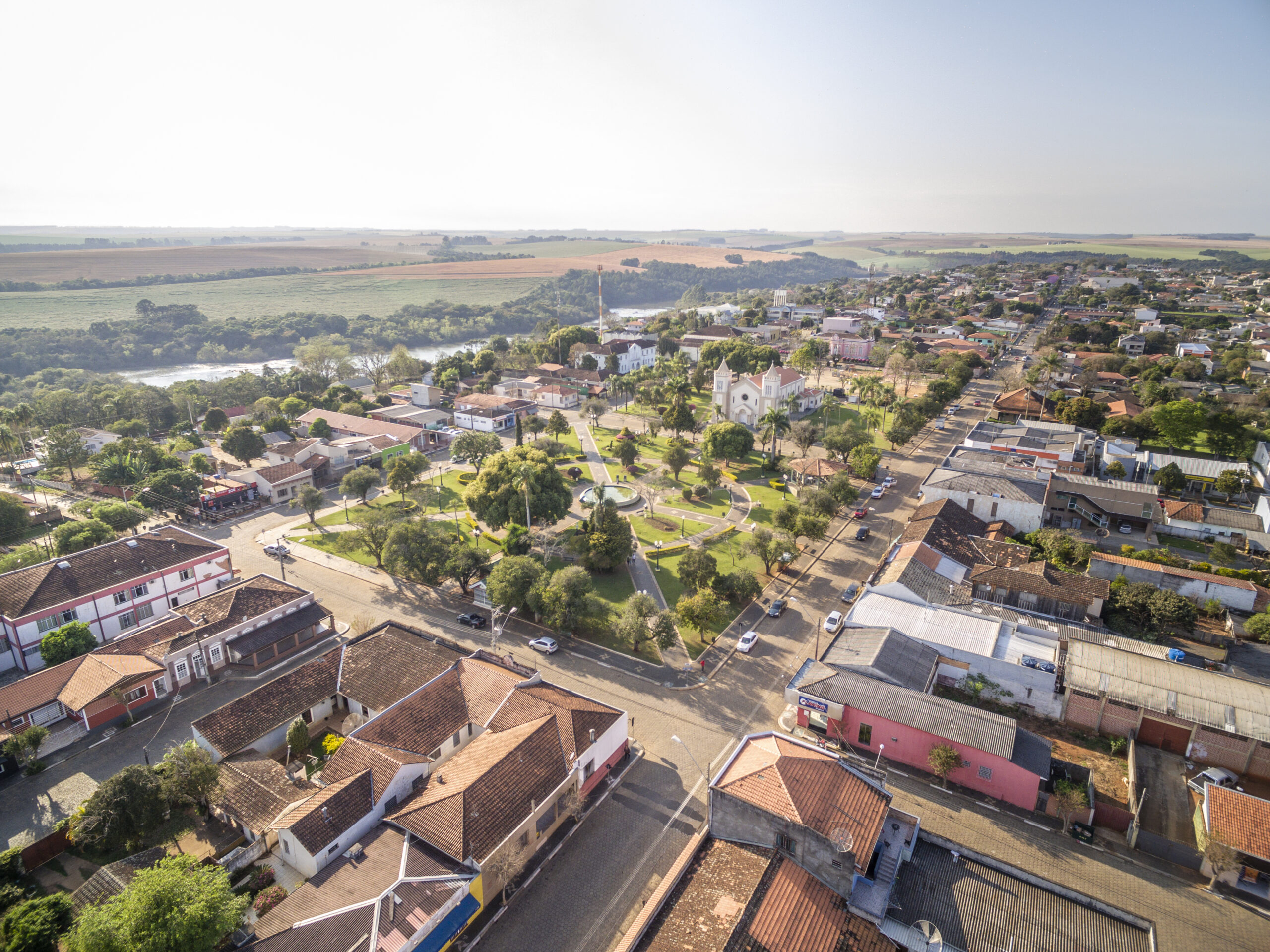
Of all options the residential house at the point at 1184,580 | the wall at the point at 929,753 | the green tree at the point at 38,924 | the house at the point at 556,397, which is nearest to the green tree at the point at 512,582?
the wall at the point at 929,753

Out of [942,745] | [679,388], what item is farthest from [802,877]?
[679,388]

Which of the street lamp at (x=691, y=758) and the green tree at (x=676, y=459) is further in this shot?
the green tree at (x=676, y=459)

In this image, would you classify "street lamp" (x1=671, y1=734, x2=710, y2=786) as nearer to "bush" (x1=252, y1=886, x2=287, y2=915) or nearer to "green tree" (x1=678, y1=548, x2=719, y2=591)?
"green tree" (x1=678, y1=548, x2=719, y2=591)

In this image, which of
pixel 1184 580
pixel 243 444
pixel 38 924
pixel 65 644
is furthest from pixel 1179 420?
pixel 243 444

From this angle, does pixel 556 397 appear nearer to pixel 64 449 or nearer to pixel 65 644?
pixel 64 449

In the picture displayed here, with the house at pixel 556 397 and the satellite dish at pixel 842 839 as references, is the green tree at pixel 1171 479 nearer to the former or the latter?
the satellite dish at pixel 842 839

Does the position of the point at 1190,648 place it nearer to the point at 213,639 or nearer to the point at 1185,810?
the point at 1185,810
